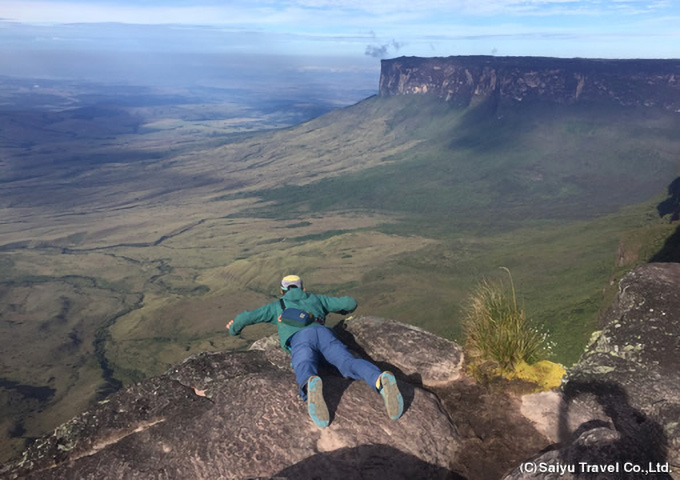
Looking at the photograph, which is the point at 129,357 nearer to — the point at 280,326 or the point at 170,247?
the point at 170,247

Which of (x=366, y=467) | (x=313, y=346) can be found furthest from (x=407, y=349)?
(x=366, y=467)

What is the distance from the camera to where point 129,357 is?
3647 inches

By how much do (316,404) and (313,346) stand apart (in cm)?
171

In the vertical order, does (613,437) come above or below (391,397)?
above

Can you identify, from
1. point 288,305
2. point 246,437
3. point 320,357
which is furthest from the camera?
Result: point 288,305

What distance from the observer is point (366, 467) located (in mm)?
7098

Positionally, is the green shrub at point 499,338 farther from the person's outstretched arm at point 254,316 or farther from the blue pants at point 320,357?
the person's outstretched arm at point 254,316

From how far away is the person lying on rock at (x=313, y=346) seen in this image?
314 inches

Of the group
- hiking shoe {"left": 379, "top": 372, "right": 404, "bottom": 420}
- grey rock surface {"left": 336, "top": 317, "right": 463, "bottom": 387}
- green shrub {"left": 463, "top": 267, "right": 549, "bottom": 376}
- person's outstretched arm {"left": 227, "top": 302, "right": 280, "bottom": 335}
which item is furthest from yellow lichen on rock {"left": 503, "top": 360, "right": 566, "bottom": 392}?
person's outstretched arm {"left": 227, "top": 302, "right": 280, "bottom": 335}

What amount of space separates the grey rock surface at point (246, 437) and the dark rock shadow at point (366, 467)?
0.02 metres

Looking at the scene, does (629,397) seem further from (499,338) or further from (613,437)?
(613,437)

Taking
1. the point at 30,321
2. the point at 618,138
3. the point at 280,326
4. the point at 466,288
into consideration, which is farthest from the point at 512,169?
the point at 280,326

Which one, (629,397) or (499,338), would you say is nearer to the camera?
(629,397)

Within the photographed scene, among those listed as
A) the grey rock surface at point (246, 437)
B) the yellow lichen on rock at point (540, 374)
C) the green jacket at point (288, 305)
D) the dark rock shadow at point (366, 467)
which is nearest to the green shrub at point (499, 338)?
the yellow lichen on rock at point (540, 374)
